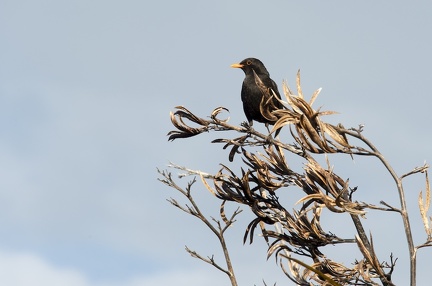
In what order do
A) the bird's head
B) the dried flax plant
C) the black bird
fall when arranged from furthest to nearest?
1. the bird's head
2. the black bird
3. the dried flax plant

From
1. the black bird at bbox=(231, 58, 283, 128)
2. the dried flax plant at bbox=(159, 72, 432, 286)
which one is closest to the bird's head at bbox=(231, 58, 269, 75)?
the black bird at bbox=(231, 58, 283, 128)

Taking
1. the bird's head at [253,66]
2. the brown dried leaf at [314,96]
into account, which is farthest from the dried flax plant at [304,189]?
the bird's head at [253,66]

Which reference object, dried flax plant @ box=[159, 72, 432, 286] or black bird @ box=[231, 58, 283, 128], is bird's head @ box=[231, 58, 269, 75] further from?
dried flax plant @ box=[159, 72, 432, 286]

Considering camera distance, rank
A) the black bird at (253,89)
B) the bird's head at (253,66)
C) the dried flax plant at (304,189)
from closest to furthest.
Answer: the dried flax plant at (304,189), the black bird at (253,89), the bird's head at (253,66)

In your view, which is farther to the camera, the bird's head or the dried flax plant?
the bird's head

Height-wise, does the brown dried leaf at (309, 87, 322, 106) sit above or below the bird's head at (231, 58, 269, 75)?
below

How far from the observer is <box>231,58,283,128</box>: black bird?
11148mm

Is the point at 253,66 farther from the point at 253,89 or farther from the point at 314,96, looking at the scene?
the point at 314,96

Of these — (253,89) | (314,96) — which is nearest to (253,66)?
(253,89)

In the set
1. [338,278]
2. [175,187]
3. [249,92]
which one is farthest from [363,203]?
[249,92]

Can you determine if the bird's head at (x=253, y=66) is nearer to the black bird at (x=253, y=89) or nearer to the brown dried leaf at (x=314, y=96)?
the black bird at (x=253, y=89)

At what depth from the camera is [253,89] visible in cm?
1141

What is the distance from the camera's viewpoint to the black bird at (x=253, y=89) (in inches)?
439

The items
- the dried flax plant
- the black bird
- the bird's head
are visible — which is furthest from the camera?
the bird's head
